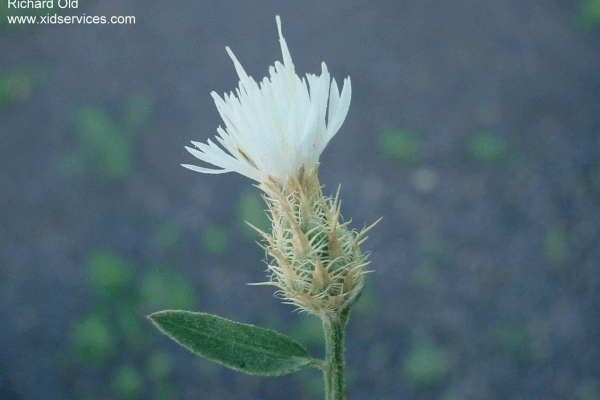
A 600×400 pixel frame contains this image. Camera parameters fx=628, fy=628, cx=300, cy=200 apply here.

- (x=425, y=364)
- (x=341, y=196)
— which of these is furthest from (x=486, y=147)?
(x=425, y=364)

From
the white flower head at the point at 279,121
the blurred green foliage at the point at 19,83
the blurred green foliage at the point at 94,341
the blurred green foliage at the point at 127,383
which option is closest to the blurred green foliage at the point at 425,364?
the blurred green foliage at the point at 127,383

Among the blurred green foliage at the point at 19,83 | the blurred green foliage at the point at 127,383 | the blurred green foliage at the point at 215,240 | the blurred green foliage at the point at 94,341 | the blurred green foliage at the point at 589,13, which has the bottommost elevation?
the blurred green foliage at the point at 127,383

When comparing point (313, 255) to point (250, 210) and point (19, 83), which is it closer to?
point (250, 210)

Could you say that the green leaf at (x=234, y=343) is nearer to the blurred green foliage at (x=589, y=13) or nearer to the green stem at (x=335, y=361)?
the green stem at (x=335, y=361)

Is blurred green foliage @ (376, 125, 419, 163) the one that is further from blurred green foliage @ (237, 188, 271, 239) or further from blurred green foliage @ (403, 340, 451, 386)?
blurred green foliage @ (403, 340, 451, 386)

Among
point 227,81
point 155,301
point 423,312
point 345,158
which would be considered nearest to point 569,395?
point 423,312

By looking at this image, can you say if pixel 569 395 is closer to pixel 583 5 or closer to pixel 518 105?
pixel 518 105

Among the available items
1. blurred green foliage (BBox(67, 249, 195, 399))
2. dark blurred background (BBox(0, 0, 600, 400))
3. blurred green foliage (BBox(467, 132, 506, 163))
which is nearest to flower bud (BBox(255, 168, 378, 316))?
dark blurred background (BBox(0, 0, 600, 400))
